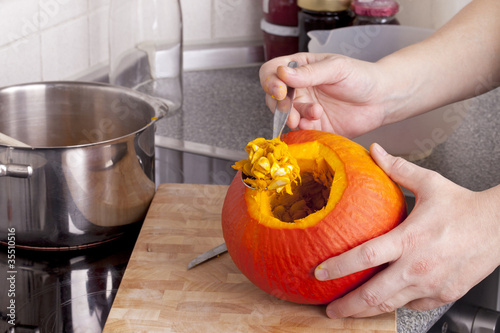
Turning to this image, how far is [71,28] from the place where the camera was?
133 centimetres

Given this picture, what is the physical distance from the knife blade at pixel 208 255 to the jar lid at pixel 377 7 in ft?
2.31

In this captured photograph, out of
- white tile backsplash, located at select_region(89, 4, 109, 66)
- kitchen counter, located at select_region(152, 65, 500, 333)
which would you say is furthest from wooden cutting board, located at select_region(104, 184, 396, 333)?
white tile backsplash, located at select_region(89, 4, 109, 66)

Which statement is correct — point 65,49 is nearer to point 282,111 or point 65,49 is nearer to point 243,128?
point 243,128

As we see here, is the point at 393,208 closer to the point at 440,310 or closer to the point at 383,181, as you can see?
the point at 383,181

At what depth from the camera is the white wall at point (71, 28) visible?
1.19 meters

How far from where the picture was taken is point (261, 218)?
0.72m

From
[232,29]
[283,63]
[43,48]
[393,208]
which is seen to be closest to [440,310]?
[393,208]

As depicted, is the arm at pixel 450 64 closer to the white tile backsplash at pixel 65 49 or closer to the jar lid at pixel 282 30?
the jar lid at pixel 282 30

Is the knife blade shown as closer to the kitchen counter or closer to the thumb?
the thumb

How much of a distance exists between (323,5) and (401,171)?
0.73 metres

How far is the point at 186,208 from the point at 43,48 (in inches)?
21.4

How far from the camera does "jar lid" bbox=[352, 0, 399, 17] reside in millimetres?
1316

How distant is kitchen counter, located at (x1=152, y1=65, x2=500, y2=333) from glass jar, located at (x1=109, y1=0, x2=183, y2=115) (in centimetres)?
8

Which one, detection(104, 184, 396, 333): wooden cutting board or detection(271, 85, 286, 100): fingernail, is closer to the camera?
detection(104, 184, 396, 333): wooden cutting board
